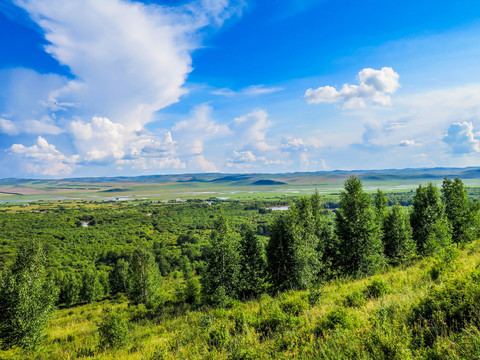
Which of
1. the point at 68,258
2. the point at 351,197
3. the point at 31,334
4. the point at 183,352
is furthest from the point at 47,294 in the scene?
the point at 68,258

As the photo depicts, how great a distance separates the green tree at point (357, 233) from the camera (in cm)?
2639

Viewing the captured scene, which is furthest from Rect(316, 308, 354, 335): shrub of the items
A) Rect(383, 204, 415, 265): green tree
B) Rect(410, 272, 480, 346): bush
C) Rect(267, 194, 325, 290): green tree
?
Rect(383, 204, 415, 265): green tree

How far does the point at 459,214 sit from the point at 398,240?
553 inches

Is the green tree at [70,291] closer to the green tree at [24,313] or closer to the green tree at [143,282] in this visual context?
the green tree at [143,282]

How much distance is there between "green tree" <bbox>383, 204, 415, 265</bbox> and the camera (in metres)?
32.9

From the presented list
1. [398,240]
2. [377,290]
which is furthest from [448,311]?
[398,240]

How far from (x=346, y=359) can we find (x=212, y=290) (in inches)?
1062

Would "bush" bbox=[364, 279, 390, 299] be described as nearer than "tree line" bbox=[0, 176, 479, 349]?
Yes

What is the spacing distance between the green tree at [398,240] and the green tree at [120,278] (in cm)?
7856

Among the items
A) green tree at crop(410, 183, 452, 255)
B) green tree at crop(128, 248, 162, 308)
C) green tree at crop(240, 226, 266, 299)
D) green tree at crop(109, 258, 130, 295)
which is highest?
green tree at crop(410, 183, 452, 255)

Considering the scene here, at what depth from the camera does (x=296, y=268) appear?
2808cm

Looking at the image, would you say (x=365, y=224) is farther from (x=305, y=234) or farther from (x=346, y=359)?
(x=346, y=359)

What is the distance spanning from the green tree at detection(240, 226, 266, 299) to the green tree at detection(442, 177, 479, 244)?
31.7 metres

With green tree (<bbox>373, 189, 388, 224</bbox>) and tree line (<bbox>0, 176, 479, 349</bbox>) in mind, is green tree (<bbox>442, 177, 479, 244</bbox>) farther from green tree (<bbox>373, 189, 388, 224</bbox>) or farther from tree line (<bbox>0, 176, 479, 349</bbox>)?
green tree (<bbox>373, 189, 388, 224</bbox>)
